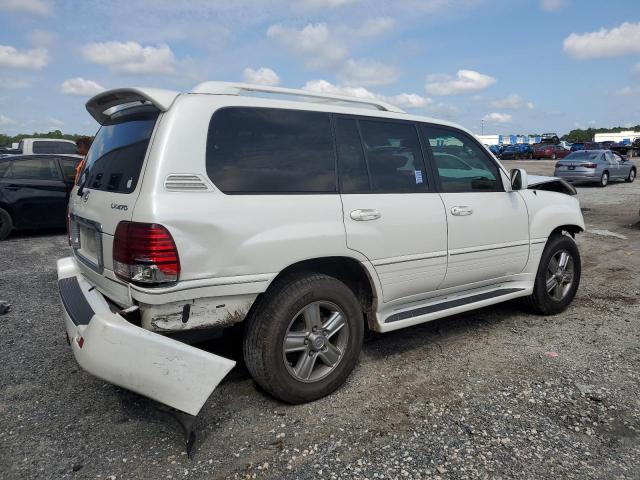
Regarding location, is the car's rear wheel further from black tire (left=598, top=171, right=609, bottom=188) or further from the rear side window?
the rear side window

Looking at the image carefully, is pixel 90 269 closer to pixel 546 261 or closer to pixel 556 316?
pixel 546 261

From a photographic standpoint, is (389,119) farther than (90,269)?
Yes

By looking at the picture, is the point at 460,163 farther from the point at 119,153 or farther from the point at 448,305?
the point at 119,153

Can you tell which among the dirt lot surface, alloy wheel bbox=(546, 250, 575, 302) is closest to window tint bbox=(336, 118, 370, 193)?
the dirt lot surface

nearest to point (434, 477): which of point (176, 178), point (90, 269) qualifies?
point (176, 178)

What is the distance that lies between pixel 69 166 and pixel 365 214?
27.6ft

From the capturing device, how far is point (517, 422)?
2.97 meters

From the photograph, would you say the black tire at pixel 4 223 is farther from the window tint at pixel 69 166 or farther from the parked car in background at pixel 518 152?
the parked car in background at pixel 518 152

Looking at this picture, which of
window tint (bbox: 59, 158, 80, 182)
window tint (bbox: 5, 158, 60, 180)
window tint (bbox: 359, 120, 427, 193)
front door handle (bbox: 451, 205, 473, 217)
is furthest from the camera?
window tint (bbox: 59, 158, 80, 182)

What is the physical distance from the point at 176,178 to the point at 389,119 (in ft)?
5.61

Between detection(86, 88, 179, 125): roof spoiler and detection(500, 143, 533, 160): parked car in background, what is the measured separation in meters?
44.1

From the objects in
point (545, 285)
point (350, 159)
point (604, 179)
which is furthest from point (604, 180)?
point (350, 159)

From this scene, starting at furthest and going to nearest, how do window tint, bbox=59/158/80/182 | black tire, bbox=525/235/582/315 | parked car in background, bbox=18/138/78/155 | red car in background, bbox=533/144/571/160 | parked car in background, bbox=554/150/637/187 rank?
red car in background, bbox=533/144/571/160 < parked car in background, bbox=554/150/637/187 < parked car in background, bbox=18/138/78/155 < window tint, bbox=59/158/80/182 < black tire, bbox=525/235/582/315

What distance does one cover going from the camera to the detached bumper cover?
8.03ft
